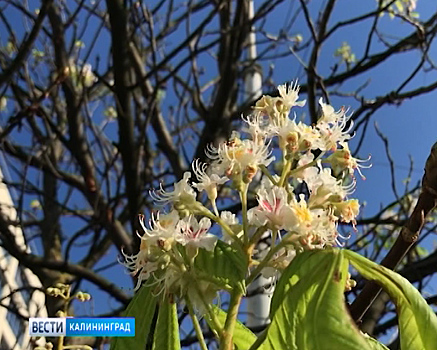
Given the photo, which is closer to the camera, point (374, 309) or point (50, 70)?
point (374, 309)

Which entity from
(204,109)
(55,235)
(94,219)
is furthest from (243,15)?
(55,235)

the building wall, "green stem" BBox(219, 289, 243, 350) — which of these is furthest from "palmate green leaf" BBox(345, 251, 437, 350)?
the building wall

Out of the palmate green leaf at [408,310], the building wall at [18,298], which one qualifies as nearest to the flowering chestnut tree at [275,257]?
the palmate green leaf at [408,310]

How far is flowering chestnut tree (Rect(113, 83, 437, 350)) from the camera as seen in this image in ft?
1.32

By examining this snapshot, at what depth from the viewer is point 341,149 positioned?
58 cm

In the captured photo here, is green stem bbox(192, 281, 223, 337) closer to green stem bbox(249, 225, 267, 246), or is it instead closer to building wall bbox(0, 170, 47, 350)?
green stem bbox(249, 225, 267, 246)

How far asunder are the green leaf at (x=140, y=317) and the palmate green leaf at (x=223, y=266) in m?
0.05

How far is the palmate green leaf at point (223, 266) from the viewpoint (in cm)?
47

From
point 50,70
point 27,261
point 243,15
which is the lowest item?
point 27,261

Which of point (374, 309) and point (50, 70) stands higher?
point (50, 70)

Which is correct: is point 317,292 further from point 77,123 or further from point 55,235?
point 55,235

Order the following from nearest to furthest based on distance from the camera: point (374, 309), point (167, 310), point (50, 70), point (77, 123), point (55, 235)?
1. point (167, 310)
2. point (374, 309)
3. point (77, 123)
4. point (55, 235)
5. point (50, 70)

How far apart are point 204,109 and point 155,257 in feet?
5.35

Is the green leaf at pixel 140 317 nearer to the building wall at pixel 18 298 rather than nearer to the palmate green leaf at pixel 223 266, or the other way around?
the palmate green leaf at pixel 223 266
